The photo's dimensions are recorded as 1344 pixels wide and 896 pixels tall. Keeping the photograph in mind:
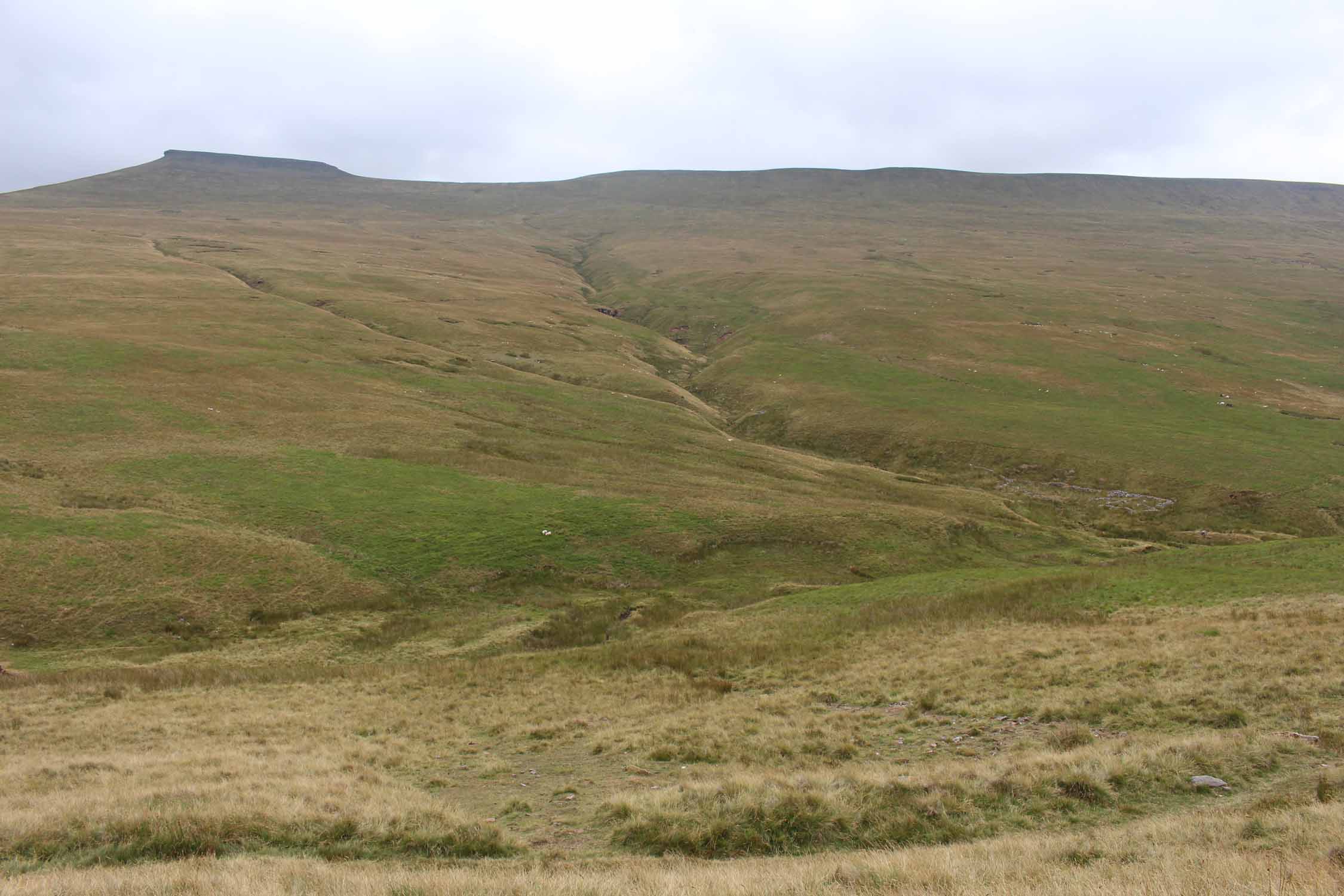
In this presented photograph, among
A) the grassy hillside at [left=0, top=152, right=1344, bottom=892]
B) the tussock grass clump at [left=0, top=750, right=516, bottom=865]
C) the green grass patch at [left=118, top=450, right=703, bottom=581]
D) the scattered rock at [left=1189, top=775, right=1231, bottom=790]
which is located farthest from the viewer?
the green grass patch at [left=118, top=450, right=703, bottom=581]

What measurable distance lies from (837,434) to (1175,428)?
30904 mm

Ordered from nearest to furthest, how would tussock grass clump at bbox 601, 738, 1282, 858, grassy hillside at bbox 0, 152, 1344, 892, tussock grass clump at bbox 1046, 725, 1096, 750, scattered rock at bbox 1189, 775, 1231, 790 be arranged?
tussock grass clump at bbox 601, 738, 1282, 858 < grassy hillside at bbox 0, 152, 1344, 892 < scattered rock at bbox 1189, 775, 1231, 790 < tussock grass clump at bbox 1046, 725, 1096, 750

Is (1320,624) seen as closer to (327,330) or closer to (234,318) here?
(327,330)

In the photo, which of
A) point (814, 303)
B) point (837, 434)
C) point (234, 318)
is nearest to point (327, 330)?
point (234, 318)

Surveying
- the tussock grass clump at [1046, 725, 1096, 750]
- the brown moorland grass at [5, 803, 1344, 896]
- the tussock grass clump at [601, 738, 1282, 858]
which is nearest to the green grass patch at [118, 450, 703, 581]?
the tussock grass clump at [1046, 725, 1096, 750]

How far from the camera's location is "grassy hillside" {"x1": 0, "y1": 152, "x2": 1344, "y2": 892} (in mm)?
12234

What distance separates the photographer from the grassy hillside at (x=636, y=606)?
12234 millimetres

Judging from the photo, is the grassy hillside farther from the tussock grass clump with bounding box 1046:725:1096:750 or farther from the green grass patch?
the green grass patch

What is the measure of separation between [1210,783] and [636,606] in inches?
991

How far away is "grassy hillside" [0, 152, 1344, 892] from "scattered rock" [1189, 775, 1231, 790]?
347mm

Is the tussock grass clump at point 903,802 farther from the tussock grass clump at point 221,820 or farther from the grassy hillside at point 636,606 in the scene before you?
the tussock grass clump at point 221,820

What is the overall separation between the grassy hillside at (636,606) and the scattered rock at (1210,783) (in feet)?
1.14

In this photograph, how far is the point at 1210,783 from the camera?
42.3 feet

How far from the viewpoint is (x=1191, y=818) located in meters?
11.1
